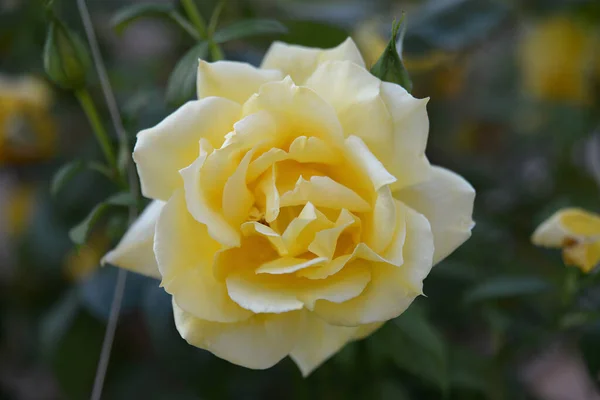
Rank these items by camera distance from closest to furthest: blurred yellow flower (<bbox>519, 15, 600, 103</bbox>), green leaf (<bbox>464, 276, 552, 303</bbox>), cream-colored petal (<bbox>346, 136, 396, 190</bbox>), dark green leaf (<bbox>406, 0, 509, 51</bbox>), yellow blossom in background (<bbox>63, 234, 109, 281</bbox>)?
cream-colored petal (<bbox>346, 136, 396, 190</bbox>), green leaf (<bbox>464, 276, 552, 303</bbox>), dark green leaf (<bbox>406, 0, 509, 51</bbox>), yellow blossom in background (<bbox>63, 234, 109, 281</bbox>), blurred yellow flower (<bbox>519, 15, 600, 103</bbox>)

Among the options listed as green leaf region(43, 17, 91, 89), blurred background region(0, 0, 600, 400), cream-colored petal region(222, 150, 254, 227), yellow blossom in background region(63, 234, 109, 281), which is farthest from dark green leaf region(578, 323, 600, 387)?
yellow blossom in background region(63, 234, 109, 281)

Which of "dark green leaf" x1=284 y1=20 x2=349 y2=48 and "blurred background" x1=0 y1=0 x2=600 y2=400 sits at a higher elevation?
"dark green leaf" x1=284 y1=20 x2=349 y2=48

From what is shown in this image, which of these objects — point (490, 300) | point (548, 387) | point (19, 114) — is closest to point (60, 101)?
point (19, 114)

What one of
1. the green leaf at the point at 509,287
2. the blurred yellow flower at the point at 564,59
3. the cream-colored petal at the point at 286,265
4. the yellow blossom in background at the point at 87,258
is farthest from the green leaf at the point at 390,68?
the blurred yellow flower at the point at 564,59

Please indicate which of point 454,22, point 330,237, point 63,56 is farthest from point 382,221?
point 454,22

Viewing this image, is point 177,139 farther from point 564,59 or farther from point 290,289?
point 564,59

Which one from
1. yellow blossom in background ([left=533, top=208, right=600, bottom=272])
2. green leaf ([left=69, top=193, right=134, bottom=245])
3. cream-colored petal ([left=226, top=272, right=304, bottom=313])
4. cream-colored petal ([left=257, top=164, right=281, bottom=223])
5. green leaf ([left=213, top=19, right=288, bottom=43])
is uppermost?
green leaf ([left=213, top=19, right=288, bottom=43])

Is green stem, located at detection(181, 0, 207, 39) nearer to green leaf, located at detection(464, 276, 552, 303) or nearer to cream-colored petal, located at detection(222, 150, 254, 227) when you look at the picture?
cream-colored petal, located at detection(222, 150, 254, 227)

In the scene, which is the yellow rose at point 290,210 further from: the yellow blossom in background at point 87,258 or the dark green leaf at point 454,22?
the yellow blossom in background at point 87,258

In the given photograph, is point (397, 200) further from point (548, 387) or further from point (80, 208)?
point (548, 387)
